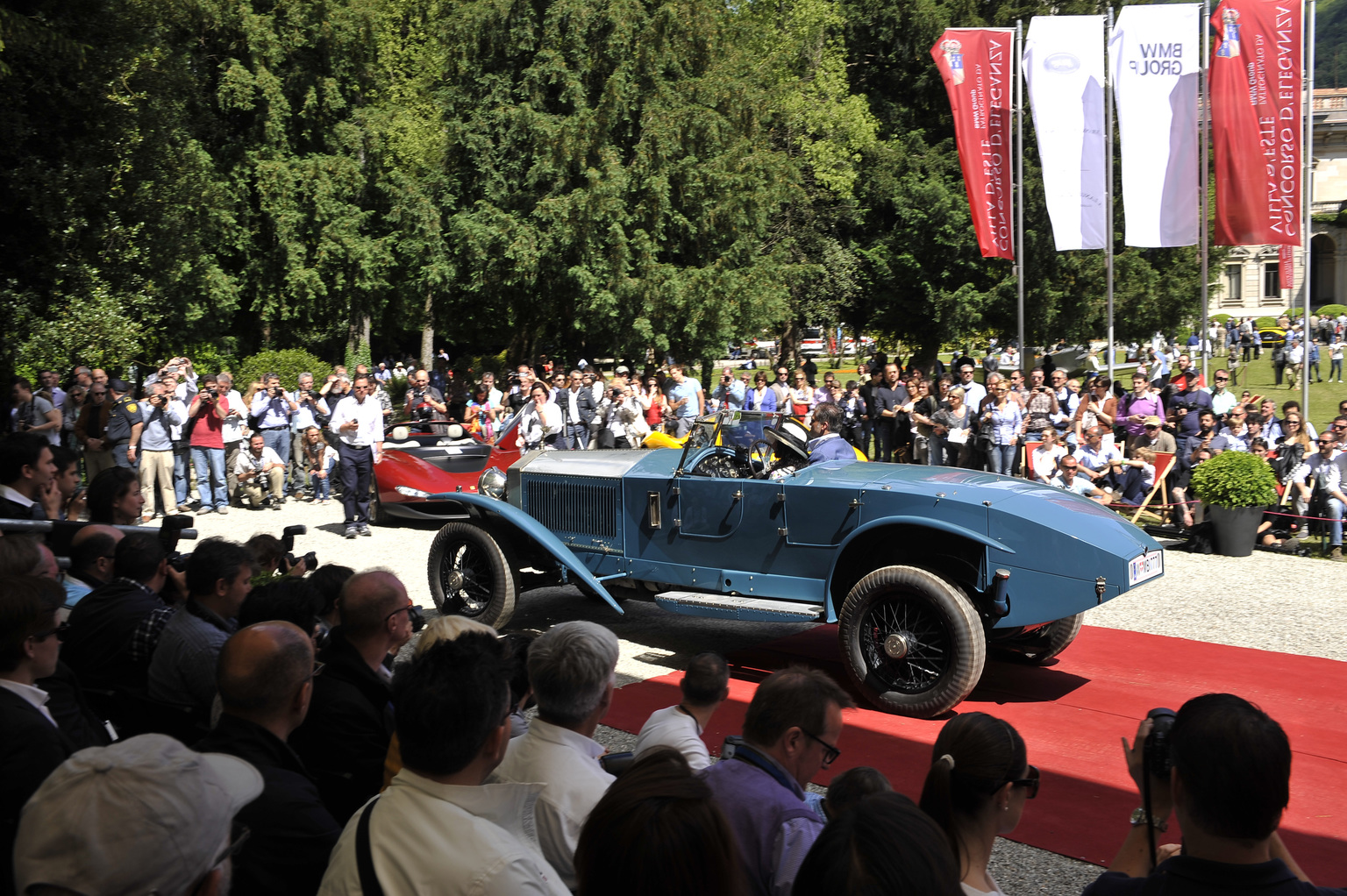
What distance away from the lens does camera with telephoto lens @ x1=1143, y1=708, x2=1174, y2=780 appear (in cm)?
260

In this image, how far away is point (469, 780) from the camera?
7.85 feet

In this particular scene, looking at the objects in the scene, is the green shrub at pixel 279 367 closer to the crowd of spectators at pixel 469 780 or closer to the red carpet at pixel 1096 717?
the red carpet at pixel 1096 717

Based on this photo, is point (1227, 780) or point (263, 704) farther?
point (263, 704)

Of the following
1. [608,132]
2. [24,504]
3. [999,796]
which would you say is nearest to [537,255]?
[608,132]

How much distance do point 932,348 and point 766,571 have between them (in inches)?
985

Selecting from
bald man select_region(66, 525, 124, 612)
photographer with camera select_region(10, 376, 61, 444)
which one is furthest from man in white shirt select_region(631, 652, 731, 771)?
photographer with camera select_region(10, 376, 61, 444)

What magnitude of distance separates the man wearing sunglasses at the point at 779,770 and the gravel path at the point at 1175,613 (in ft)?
10.7

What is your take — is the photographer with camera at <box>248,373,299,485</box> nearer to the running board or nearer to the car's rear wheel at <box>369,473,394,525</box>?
the car's rear wheel at <box>369,473,394,525</box>

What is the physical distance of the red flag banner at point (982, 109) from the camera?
18250mm

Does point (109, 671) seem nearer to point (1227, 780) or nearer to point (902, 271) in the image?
point (1227, 780)

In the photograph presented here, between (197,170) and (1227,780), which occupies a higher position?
(197,170)

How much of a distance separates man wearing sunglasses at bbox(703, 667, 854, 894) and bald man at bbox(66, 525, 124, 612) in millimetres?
3389

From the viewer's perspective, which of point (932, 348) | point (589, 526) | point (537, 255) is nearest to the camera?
point (589, 526)

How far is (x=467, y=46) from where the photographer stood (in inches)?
954
